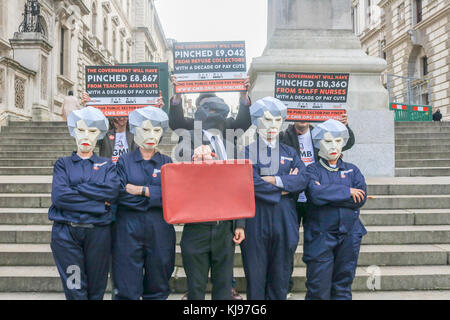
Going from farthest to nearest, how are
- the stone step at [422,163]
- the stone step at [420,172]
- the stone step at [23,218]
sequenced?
the stone step at [422,163] → the stone step at [420,172] → the stone step at [23,218]

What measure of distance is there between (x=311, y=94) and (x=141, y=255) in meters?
2.67

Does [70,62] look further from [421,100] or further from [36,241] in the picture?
[421,100]

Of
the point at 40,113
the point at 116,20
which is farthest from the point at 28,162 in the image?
the point at 116,20

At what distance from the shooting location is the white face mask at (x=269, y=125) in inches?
130

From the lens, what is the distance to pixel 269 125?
3312 millimetres

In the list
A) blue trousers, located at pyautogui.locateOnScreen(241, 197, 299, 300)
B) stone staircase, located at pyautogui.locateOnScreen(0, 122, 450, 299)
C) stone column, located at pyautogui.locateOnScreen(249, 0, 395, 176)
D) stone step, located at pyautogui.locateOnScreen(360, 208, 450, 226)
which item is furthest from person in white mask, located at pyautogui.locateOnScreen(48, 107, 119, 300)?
stone column, located at pyautogui.locateOnScreen(249, 0, 395, 176)

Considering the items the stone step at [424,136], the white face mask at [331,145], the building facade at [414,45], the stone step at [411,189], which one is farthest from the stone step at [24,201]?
the building facade at [414,45]

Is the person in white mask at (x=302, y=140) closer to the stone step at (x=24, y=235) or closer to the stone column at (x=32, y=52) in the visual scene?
the stone step at (x=24, y=235)

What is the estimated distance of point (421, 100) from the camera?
25125 mm

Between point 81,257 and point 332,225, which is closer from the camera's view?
point 81,257

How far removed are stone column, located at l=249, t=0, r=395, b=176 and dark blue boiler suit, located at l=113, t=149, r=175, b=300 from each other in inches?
163

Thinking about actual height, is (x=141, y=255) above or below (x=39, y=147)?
below

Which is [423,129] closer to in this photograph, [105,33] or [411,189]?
[411,189]

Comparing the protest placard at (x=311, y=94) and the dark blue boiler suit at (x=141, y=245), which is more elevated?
the protest placard at (x=311, y=94)
